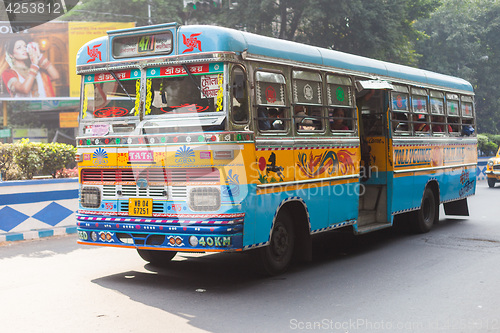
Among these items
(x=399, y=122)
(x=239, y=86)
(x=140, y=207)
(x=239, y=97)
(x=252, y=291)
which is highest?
(x=239, y=86)

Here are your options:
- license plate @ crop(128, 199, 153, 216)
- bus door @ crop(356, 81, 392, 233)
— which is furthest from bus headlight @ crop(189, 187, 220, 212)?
bus door @ crop(356, 81, 392, 233)

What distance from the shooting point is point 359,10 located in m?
25.5

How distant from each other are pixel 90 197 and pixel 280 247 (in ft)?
8.30

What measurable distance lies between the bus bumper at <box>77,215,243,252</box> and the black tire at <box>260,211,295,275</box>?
35.9 inches

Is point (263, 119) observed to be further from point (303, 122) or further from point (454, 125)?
point (454, 125)

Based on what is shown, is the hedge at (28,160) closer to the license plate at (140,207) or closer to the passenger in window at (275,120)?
the license plate at (140,207)

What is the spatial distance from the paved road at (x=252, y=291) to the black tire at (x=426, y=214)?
124 cm

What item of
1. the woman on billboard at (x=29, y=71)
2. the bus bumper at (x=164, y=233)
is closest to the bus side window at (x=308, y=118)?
the bus bumper at (x=164, y=233)

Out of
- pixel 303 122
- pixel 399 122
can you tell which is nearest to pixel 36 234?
pixel 303 122

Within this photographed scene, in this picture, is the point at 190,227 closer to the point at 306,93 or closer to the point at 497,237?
the point at 306,93

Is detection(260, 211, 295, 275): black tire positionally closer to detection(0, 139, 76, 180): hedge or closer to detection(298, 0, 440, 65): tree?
detection(0, 139, 76, 180): hedge

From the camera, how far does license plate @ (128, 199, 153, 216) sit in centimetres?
738

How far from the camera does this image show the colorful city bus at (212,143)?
7020 millimetres

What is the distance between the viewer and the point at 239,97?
709 cm
